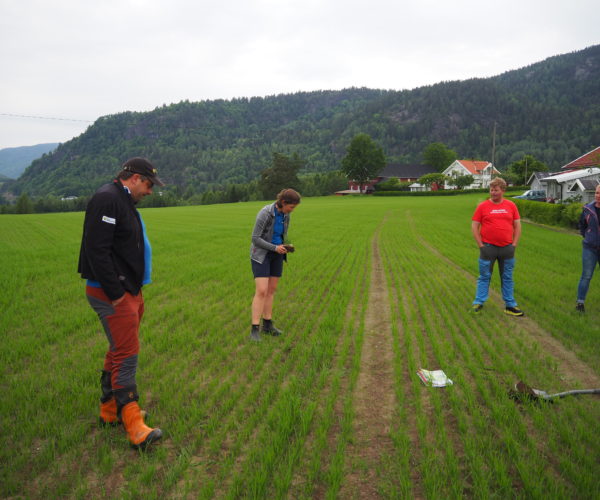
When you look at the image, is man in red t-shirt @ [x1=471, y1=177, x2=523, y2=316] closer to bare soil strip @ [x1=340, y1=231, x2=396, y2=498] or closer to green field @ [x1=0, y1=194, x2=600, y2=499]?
green field @ [x1=0, y1=194, x2=600, y2=499]

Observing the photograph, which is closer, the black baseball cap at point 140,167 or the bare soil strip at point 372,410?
the bare soil strip at point 372,410

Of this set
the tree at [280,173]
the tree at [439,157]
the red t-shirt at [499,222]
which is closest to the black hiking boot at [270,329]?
the red t-shirt at [499,222]

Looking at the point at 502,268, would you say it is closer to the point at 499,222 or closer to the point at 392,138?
the point at 499,222

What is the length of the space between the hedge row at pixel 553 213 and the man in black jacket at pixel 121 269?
75.8 ft

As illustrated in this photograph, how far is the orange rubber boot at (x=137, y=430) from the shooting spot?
2.96 metres

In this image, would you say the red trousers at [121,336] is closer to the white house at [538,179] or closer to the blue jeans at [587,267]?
the blue jeans at [587,267]

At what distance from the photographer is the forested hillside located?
134375 mm

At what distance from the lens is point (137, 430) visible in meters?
3.00

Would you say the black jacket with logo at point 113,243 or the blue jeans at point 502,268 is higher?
the black jacket with logo at point 113,243

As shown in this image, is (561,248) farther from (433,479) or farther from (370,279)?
(433,479)

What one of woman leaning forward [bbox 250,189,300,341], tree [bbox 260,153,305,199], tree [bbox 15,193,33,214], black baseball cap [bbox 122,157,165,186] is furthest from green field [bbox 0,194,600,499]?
tree [bbox 15,193,33,214]

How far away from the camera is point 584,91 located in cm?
17362

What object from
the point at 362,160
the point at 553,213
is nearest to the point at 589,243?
the point at 553,213

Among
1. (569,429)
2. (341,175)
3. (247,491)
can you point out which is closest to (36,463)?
(247,491)
